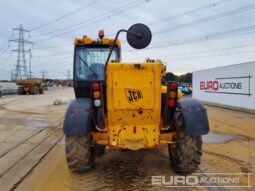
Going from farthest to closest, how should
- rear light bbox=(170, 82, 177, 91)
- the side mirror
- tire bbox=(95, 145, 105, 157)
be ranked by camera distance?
tire bbox=(95, 145, 105, 157)
rear light bbox=(170, 82, 177, 91)
the side mirror

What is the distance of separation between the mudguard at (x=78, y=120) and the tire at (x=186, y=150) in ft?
5.21

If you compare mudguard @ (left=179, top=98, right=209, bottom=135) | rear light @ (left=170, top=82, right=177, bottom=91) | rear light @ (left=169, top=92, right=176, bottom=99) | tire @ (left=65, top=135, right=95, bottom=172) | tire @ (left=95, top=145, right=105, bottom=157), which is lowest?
tire @ (left=95, top=145, right=105, bottom=157)

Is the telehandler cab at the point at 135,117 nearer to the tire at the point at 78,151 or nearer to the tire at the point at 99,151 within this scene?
the tire at the point at 78,151

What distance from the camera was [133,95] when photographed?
4676 millimetres

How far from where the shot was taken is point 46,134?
9094 mm

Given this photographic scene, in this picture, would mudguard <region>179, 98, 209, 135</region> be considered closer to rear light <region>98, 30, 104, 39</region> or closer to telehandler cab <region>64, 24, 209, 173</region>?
telehandler cab <region>64, 24, 209, 173</region>

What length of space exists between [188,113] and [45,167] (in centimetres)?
296

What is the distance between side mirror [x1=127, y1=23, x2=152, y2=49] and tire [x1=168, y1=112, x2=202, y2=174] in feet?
4.64

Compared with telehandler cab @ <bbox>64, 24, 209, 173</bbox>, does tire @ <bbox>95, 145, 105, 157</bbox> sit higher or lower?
lower

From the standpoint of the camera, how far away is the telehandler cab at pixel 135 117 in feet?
15.3

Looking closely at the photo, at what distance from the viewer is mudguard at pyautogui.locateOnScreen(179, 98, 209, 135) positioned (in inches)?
185

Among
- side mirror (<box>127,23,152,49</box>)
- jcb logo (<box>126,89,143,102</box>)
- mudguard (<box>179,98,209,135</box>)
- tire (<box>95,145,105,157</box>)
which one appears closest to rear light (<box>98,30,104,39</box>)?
side mirror (<box>127,23,152,49</box>)

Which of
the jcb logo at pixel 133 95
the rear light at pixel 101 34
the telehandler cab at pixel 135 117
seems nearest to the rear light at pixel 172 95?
the telehandler cab at pixel 135 117

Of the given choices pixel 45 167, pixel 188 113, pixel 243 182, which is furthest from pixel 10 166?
pixel 243 182
